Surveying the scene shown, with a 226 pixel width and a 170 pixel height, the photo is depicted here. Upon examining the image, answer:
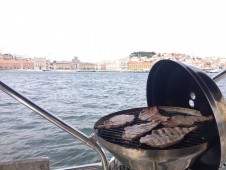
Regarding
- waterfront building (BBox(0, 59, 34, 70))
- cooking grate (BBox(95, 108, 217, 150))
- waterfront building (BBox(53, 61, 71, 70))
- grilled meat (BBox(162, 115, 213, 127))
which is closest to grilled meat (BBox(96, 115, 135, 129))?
cooking grate (BBox(95, 108, 217, 150))

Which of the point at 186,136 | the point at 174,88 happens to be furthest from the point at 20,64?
the point at 186,136

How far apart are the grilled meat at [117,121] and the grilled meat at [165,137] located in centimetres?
33

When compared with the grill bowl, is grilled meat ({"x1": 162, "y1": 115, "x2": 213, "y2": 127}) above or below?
above

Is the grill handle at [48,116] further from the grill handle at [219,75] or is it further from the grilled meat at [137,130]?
the grill handle at [219,75]

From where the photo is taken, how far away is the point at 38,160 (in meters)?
2.38

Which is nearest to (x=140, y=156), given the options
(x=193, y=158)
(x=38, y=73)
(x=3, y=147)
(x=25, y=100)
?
(x=193, y=158)

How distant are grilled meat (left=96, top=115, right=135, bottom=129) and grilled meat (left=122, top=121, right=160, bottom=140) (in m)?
0.10

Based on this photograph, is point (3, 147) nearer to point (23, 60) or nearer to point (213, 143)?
point (213, 143)

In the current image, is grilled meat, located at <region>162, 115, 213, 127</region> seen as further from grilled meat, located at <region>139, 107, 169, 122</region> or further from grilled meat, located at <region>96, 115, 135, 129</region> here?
grilled meat, located at <region>96, 115, 135, 129</region>

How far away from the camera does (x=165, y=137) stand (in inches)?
68.6

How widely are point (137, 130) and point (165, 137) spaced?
10.9 inches

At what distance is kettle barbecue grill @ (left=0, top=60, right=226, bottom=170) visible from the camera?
5.13ft

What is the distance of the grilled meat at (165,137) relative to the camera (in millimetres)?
1655

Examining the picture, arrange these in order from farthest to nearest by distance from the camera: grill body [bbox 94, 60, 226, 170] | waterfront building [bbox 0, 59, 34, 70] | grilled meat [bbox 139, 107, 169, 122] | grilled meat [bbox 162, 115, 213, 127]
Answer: waterfront building [bbox 0, 59, 34, 70]
grilled meat [bbox 139, 107, 169, 122]
grilled meat [bbox 162, 115, 213, 127]
grill body [bbox 94, 60, 226, 170]
